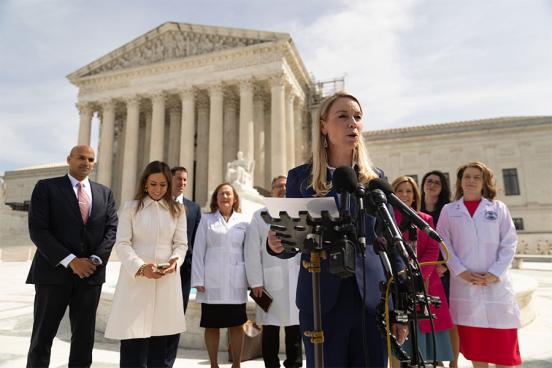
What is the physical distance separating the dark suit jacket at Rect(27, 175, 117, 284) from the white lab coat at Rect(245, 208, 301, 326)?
176 cm

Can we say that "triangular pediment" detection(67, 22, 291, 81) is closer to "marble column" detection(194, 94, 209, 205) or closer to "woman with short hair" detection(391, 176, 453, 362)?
"marble column" detection(194, 94, 209, 205)

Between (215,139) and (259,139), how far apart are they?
159 inches

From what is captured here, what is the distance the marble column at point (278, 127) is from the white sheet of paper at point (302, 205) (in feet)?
83.1

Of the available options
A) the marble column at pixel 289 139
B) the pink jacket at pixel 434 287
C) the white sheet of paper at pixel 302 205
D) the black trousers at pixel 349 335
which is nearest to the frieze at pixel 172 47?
the marble column at pixel 289 139

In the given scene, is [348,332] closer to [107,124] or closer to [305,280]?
[305,280]

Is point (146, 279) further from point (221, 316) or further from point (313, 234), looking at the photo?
point (313, 234)

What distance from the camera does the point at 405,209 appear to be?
165cm

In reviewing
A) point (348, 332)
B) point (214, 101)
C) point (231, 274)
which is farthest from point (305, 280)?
point (214, 101)

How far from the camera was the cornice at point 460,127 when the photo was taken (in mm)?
34312

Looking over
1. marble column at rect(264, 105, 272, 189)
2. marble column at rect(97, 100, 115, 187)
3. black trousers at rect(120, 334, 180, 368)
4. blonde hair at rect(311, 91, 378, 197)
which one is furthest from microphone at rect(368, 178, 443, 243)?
marble column at rect(97, 100, 115, 187)

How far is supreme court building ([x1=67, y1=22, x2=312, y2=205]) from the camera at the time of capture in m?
29.4

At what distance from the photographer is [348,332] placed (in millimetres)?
1996

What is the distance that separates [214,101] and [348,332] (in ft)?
98.7

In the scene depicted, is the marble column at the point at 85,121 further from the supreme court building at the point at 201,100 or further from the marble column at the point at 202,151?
the marble column at the point at 202,151
